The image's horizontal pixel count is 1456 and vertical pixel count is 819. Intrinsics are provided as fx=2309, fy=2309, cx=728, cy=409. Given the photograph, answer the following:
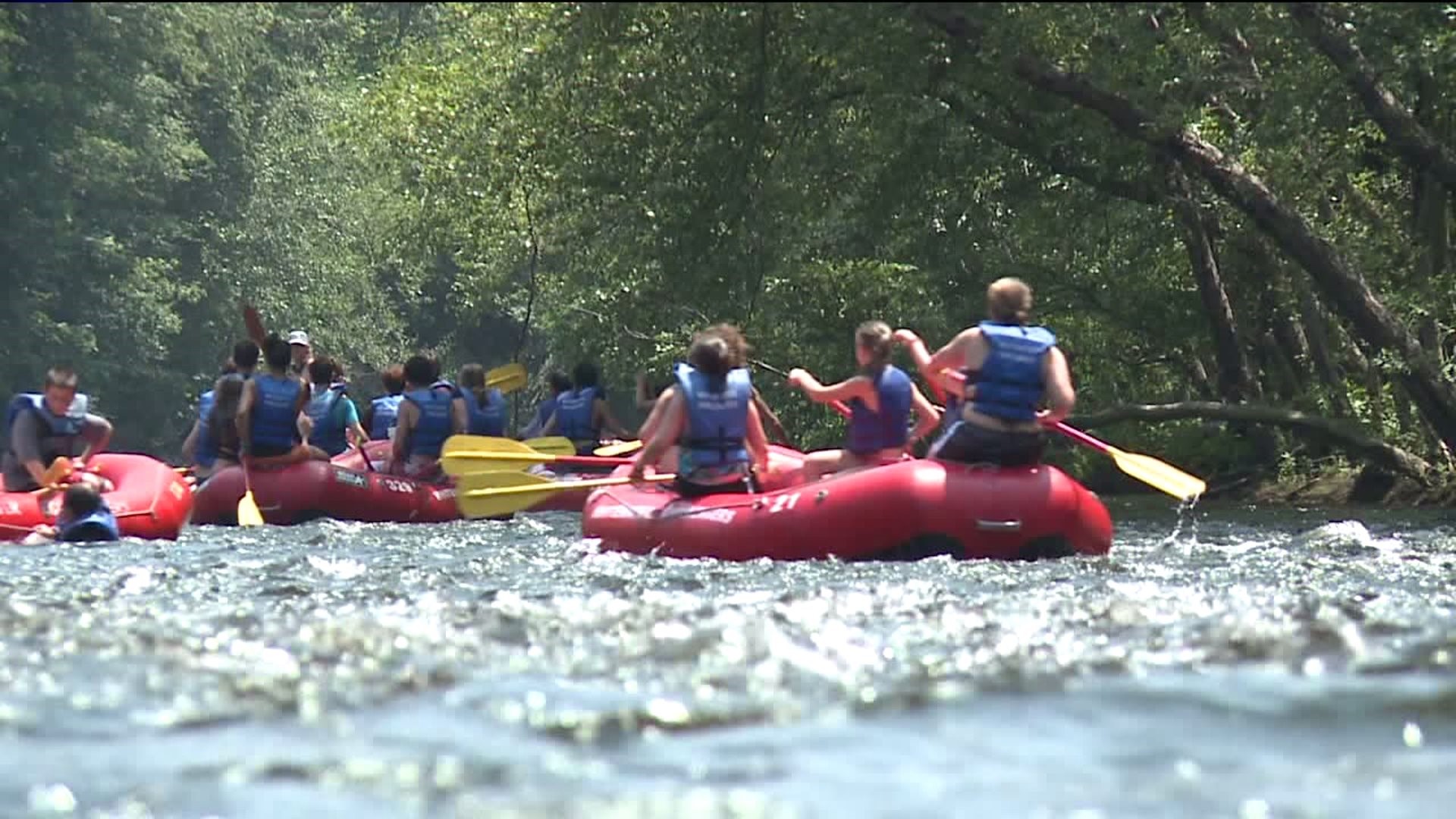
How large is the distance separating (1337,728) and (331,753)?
2.13 meters

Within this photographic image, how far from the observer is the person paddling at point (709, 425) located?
10484 millimetres

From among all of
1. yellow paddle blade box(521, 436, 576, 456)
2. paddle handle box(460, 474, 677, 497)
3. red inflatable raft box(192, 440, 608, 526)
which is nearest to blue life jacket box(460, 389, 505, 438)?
yellow paddle blade box(521, 436, 576, 456)

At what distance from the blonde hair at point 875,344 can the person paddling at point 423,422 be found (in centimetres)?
556

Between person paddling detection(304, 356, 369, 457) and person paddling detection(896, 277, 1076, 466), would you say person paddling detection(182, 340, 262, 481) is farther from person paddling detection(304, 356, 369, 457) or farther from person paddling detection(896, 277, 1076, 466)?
person paddling detection(896, 277, 1076, 466)

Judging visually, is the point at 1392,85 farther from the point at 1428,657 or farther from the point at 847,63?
the point at 1428,657

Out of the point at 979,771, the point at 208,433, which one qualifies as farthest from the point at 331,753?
the point at 208,433

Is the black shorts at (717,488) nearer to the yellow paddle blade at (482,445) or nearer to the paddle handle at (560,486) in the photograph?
the paddle handle at (560,486)

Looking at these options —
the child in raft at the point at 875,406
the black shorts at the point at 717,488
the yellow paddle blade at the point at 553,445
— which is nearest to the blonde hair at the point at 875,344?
the child in raft at the point at 875,406

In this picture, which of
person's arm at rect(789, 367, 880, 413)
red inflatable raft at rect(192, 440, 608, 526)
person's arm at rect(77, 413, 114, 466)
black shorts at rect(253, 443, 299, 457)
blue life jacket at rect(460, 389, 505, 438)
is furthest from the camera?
blue life jacket at rect(460, 389, 505, 438)

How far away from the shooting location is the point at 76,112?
3384 centimetres

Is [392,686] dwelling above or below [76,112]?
below

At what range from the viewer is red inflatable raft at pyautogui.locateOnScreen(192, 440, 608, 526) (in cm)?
1420

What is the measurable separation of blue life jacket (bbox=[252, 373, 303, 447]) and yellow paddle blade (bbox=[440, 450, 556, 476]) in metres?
2.12

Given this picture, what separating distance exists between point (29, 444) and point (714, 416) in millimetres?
3959
